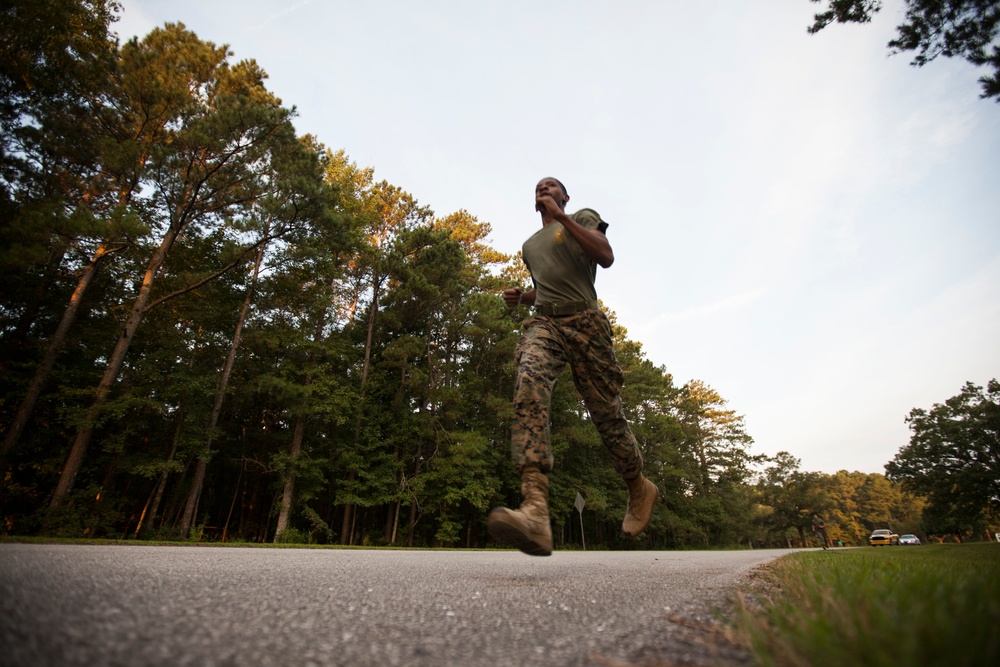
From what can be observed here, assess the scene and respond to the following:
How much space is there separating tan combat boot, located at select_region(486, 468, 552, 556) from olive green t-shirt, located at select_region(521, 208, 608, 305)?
132 cm

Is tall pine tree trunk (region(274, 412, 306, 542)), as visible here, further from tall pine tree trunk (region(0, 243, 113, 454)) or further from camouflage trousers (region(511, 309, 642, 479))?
camouflage trousers (region(511, 309, 642, 479))

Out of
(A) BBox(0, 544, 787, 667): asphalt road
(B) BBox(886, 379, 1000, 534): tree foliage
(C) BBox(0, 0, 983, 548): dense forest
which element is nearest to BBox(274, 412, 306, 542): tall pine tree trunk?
(C) BBox(0, 0, 983, 548): dense forest

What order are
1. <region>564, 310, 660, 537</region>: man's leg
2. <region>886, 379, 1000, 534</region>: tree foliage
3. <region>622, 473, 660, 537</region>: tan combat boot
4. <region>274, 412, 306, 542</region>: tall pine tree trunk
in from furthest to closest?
<region>886, 379, 1000, 534</region>: tree foliage → <region>274, 412, 306, 542</region>: tall pine tree trunk → <region>622, 473, 660, 537</region>: tan combat boot → <region>564, 310, 660, 537</region>: man's leg

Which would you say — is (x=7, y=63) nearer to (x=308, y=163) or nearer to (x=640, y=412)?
(x=308, y=163)

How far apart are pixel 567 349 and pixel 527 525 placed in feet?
3.96

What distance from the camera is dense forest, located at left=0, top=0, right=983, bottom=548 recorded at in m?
11.6

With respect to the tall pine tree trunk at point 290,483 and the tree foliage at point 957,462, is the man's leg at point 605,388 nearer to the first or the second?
the tall pine tree trunk at point 290,483

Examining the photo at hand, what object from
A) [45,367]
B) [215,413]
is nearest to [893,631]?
[45,367]

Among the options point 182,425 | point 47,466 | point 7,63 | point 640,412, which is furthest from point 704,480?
point 7,63

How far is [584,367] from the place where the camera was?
115 inches

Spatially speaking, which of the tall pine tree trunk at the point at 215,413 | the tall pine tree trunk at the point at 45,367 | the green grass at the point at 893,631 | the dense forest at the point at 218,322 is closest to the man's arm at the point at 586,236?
the green grass at the point at 893,631

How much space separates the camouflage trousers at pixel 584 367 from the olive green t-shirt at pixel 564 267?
0.50 feet

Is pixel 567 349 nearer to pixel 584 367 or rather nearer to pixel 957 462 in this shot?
pixel 584 367

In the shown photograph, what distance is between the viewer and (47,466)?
11367 millimetres
